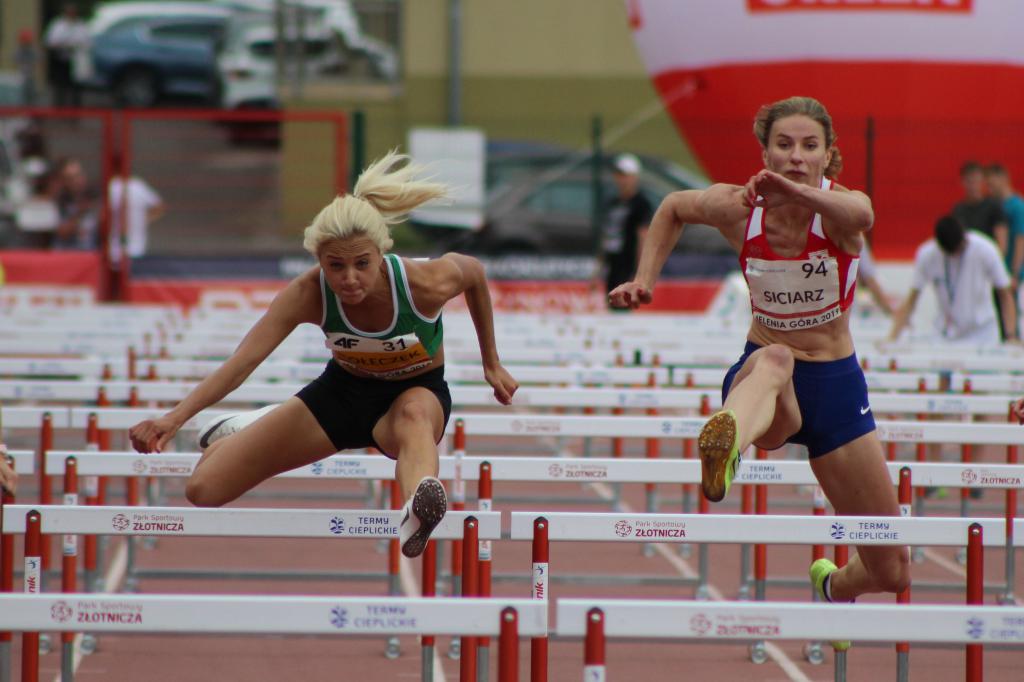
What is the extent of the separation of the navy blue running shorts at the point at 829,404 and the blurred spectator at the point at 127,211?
13.2 m

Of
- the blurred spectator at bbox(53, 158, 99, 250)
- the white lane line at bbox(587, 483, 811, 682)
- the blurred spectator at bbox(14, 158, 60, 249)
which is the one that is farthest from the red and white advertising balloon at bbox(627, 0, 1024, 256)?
the blurred spectator at bbox(14, 158, 60, 249)

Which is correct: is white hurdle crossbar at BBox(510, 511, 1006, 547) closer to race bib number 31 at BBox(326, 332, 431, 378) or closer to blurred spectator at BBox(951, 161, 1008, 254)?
race bib number 31 at BBox(326, 332, 431, 378)

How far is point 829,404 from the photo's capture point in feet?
16.6

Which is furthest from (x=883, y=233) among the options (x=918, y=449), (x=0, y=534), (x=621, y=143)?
(x=0, y=534)

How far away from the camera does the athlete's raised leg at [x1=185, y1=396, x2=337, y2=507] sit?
5211mm

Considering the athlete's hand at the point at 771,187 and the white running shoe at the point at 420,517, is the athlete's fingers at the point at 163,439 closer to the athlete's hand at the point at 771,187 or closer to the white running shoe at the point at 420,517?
the white running shoe at the point at 420,517

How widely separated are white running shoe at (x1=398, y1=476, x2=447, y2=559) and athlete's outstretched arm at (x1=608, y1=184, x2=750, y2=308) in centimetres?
97

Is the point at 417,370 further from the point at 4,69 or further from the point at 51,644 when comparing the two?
the point at 4,69

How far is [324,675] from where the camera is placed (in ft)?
19.3

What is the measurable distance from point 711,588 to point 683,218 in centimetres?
278

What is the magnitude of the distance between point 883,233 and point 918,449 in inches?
380

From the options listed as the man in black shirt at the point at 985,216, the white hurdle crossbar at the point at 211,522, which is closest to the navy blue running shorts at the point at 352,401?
the white hurdle crossbar at the point at 211,522

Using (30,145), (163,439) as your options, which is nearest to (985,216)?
(163,439)

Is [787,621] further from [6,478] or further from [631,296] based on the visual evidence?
[6,478]
